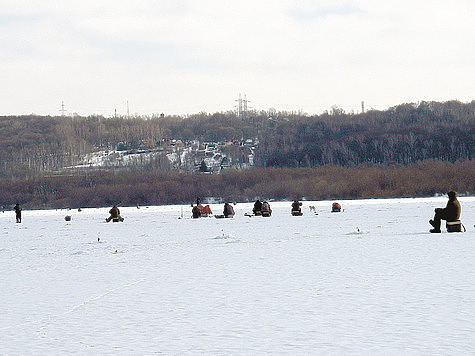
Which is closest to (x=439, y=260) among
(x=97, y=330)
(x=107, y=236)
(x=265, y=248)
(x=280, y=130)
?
(x=265, y=248)

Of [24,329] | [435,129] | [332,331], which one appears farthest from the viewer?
[435,129]

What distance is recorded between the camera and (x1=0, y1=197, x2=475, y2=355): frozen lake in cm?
802

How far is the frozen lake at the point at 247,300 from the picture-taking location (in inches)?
316

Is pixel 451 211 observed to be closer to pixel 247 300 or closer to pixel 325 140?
pixel 247 300

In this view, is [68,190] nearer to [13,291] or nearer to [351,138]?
[351,138]

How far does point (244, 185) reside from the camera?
117938 mm

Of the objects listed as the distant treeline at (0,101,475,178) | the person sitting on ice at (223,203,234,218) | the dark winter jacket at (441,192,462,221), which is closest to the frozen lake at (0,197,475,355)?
the dark winter jacket at (441,192,462,221)

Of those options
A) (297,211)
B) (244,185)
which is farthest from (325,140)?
(297,211)

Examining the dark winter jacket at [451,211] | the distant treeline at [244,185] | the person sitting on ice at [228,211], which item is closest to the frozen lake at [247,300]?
the dark winter jacket at [451,211]

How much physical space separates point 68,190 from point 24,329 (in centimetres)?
11861

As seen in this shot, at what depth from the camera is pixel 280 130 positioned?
7096 inches

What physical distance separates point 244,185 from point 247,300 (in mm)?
107132

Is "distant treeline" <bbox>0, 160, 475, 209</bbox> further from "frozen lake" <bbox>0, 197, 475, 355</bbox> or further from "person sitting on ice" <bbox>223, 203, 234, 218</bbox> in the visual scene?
"frozen lake" <bbox>0, 197, 475, 355</bbox>

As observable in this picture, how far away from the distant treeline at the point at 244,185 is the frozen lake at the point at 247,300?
76309mm
